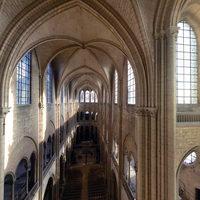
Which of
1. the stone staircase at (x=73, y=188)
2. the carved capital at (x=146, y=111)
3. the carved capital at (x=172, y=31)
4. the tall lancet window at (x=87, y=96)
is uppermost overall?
the carved capital at (x=172, y=31)

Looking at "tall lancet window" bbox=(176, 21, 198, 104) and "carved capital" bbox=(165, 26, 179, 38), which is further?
"tall lancet window" bbox=(176, 21, 198, 104)

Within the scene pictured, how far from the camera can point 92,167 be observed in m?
24.0

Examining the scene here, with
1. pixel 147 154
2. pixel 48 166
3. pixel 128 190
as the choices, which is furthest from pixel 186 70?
pixel 48 166

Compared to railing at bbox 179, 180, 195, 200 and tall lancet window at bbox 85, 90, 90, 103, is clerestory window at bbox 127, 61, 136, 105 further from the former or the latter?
tall lancet window at bbox 85, 90, 90, 103

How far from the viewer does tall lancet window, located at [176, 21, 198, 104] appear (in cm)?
850

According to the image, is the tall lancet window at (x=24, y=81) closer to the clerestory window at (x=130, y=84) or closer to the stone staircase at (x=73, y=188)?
the clerestory window at (x=130, y=84)

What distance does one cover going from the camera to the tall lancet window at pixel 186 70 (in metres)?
8.50

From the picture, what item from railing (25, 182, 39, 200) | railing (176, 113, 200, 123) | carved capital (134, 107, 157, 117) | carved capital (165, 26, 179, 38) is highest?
carved capital (165, 26, 179, 38)

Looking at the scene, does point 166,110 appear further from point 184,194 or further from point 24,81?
point 184,194

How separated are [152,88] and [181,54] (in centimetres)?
279

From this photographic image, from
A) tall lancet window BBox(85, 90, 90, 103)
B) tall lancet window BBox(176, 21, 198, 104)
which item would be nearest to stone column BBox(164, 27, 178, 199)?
tall lancet window BBox(176, 21, 198, 104)

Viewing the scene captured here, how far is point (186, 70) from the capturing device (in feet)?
28.1

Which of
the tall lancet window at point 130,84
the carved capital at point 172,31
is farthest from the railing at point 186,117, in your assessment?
the tall lancet window at point 130,84

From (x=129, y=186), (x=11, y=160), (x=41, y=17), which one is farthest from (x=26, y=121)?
(x=129, y=186)
